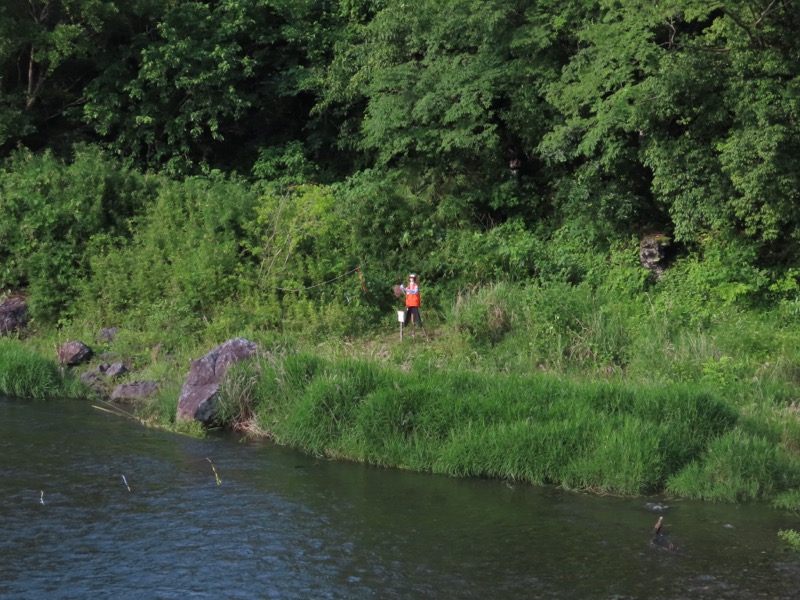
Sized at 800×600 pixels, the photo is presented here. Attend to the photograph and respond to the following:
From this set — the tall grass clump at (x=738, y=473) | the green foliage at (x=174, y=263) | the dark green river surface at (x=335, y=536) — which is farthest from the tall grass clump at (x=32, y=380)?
the tall grass clump at (x=738, y=473)

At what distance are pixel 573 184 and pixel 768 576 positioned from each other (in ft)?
41.1

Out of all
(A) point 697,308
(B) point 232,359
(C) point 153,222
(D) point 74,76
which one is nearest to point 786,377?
(A) point 697,308

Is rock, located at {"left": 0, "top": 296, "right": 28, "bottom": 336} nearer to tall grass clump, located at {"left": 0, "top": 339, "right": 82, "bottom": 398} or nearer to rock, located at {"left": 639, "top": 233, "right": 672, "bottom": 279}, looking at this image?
tall grass clump, located at {"left": 0, "top": 339, "right": 82, "bottom": 398}

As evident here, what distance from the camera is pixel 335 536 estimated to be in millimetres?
9836

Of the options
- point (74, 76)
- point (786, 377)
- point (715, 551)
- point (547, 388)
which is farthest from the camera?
point (74, 76)

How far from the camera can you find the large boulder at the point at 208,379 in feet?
46.1

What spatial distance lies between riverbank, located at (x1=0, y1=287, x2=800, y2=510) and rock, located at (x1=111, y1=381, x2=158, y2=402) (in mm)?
339

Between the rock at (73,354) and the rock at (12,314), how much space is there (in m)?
2.45

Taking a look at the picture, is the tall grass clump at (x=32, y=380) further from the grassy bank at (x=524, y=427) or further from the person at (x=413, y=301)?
the person at (x=413, y=301)

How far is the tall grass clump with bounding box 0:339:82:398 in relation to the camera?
16.3 m

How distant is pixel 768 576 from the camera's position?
28.6 ft

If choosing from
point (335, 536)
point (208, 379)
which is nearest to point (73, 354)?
point (208, 379)

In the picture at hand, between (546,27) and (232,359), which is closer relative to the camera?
(232,359)

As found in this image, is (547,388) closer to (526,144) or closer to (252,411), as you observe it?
(252,411)
